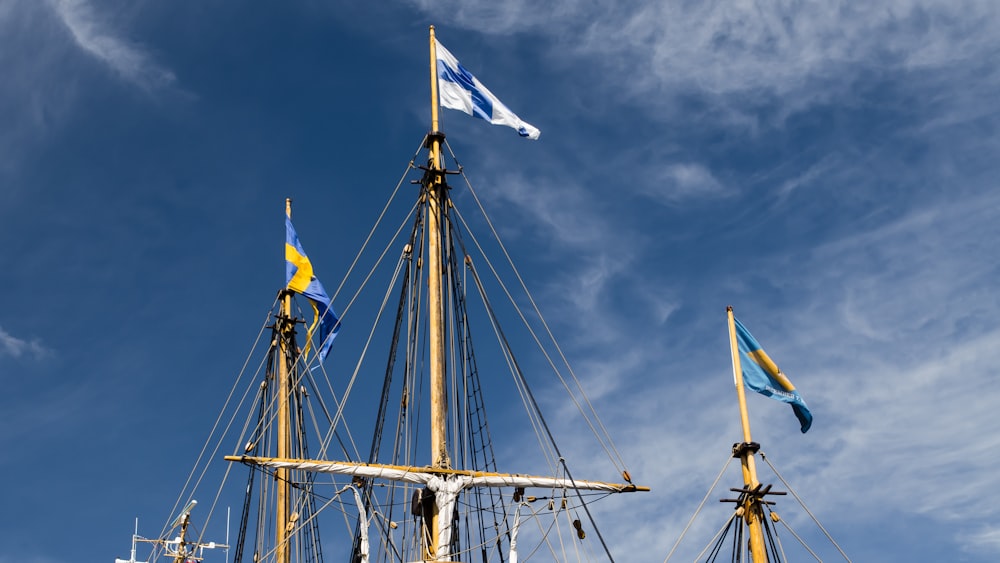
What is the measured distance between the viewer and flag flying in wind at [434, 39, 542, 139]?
43875mm

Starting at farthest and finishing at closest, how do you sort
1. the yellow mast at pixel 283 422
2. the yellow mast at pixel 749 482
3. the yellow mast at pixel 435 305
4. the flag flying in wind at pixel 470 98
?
1. the yellow mast at pixel 283 422
2. the flag flying in wind at pixel 470 98
3. the yellow mast at pixel 435 305
4. the yellow mast at pixel 749 482

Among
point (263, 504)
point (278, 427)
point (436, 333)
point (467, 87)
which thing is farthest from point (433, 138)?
point (263, 504)

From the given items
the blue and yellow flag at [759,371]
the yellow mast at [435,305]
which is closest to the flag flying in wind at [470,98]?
the yellow mast at [435,305]

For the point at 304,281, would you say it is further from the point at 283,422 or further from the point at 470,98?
the point at 470,98

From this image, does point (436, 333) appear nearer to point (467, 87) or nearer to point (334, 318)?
point (467, 87)

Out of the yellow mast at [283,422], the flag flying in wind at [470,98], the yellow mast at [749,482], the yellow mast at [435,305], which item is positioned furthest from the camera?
the yellow mast at [283,422]

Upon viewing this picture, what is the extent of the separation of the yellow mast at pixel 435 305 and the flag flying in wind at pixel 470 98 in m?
0.31

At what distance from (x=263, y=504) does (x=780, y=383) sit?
1093 inches

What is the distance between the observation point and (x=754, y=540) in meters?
35.9

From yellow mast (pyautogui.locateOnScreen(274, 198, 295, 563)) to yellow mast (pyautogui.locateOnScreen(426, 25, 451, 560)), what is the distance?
1081 centimetres

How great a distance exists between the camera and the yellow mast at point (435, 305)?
38.4 meters

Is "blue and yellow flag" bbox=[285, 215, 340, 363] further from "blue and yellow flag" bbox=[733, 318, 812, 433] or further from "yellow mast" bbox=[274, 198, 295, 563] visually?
"blue and yellow flag" bbox=[733, 318, 812, 433]

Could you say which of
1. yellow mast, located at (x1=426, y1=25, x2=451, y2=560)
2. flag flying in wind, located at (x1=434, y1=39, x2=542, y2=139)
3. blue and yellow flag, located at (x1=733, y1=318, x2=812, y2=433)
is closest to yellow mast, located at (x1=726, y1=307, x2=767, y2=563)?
blue and yellow flag, located at (x1=733, y1=318, x2=812, y2=433)

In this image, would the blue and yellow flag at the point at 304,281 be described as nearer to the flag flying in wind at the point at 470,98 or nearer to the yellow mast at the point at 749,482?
the flag flying in wind at the point at 470,98
